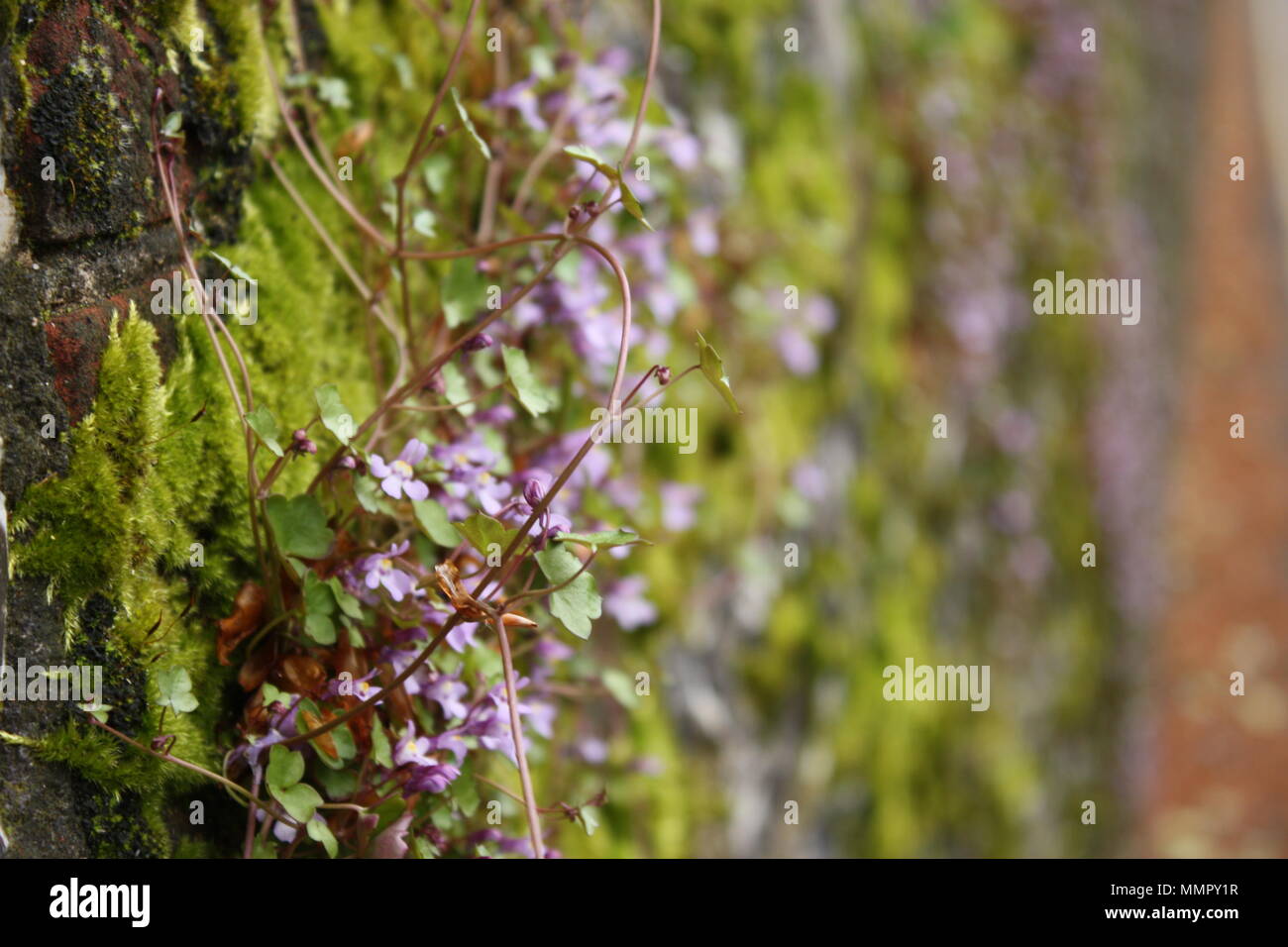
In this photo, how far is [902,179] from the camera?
3.22 metres

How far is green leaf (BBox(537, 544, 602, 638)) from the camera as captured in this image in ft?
3.35

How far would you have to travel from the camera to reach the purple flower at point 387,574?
1.12 m

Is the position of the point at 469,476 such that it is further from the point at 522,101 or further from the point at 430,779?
the point at 522,101

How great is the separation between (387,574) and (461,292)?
0.43m

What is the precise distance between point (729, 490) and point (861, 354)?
81 cm

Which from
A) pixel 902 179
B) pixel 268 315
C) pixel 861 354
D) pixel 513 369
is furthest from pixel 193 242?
pixel 902 179

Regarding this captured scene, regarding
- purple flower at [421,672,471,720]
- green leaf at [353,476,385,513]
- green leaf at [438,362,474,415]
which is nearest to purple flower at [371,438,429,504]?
green leaf at [353,476,385,513]

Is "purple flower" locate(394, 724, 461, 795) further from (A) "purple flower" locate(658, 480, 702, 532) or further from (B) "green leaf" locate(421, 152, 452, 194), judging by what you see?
(A) "purple flower" locate(658, 480, 702, 532)

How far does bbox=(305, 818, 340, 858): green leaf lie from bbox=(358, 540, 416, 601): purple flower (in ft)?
0.81

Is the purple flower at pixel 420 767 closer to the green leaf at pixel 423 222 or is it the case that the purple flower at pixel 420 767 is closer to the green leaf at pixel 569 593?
the green leaf at pixel 569 593

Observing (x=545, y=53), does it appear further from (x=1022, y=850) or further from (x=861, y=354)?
(x=1022, y=850)

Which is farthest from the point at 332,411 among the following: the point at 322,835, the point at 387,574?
the point at 322,835

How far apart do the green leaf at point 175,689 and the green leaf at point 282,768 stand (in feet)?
0.37

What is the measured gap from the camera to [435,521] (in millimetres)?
1153
